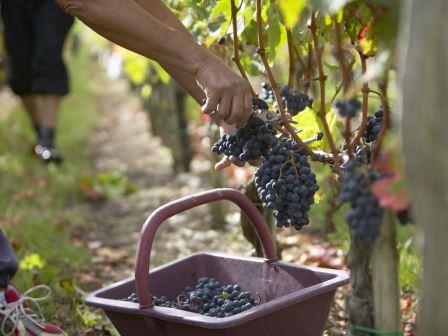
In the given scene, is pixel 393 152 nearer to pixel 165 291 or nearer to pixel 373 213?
pixel 373 213

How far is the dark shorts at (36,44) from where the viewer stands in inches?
228

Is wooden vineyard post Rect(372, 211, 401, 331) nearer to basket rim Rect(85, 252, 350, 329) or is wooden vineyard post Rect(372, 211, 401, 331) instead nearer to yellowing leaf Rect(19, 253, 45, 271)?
basket rim Rect(85, 252, 350, 329)

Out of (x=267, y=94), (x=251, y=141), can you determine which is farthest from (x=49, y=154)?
(x=251, y=141)

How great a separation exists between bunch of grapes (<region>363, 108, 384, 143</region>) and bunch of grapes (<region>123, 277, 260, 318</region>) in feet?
1.99

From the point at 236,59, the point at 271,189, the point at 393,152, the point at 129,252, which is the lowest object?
the point at 129,252

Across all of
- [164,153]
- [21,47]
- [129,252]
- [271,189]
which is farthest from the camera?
[164,153]

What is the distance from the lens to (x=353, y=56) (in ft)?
8.86

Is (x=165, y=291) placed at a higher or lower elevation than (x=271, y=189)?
lower

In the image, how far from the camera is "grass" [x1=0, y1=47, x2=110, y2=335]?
3.60m

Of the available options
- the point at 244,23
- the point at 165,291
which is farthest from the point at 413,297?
the point at 244,23

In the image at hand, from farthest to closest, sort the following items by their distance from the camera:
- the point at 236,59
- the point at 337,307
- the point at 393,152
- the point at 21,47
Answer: the point at 21,47, the point at 337,307, the point at 236,59, the point at 393,152

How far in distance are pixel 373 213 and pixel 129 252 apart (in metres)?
2.93

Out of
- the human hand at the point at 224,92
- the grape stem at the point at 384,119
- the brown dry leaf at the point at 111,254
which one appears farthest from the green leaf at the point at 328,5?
the brown dry leaf at the point at 111,254

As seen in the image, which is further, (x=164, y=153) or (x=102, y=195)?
(x=164, y=153)
